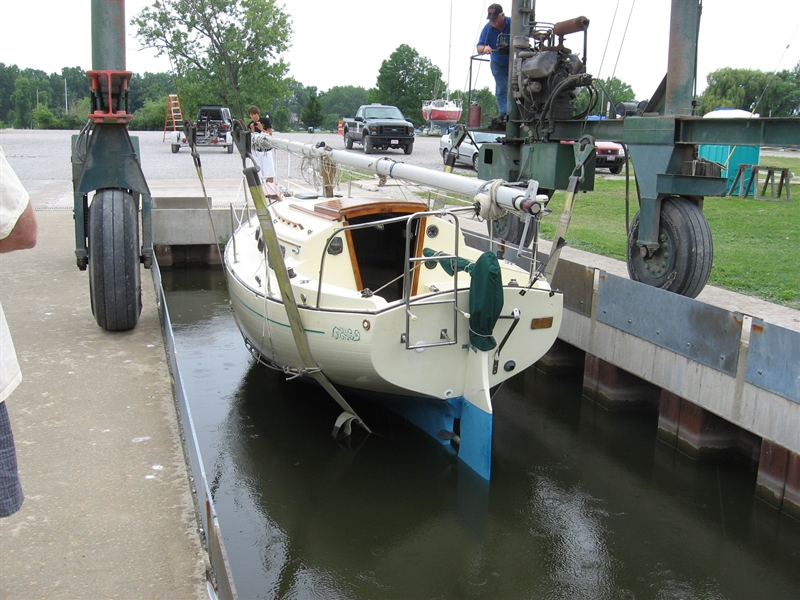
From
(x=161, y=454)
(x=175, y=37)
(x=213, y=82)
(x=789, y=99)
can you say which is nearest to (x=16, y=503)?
(x=161, y=454)

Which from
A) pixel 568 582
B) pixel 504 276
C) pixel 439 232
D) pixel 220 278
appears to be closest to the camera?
pixel 568 582

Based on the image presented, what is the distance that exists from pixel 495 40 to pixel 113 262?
7046mm

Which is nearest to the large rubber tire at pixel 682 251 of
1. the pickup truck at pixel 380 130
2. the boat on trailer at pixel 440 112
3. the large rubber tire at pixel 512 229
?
the large rubber tire at pixel 512 229

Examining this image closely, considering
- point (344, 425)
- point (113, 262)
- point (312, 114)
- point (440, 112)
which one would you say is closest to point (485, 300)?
point (344, 425)

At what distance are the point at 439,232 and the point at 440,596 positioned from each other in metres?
4.33

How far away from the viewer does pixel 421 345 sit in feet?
24.1

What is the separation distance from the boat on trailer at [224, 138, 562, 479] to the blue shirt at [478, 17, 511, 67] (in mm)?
4264

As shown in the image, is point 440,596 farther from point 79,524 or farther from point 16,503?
point 16,503

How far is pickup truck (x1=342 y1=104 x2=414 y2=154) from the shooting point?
29062 mm

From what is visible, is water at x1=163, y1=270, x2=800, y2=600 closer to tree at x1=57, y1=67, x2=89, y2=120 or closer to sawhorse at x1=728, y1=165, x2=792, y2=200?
sawhorse at x1=728, y1=165, x2=792, y2=200

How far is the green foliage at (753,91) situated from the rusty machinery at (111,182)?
682cm

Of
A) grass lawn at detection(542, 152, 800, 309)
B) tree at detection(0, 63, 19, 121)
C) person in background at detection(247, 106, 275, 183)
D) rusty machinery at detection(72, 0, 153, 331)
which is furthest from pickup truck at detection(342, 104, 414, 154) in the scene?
tree at detection(0, 63, 19, 121)

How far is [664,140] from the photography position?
8984 mm

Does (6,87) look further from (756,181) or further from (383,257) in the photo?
(383,257)
